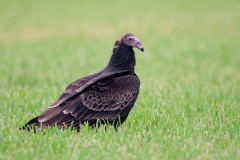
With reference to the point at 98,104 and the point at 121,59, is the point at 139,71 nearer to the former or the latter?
the point at 121,59

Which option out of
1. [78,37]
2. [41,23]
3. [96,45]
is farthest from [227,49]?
[41,23]

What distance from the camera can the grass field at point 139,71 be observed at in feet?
18.7

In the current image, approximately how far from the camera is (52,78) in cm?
1144

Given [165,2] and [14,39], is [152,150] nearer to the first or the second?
[14,39]

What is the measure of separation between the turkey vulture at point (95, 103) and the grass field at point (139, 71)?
22cm

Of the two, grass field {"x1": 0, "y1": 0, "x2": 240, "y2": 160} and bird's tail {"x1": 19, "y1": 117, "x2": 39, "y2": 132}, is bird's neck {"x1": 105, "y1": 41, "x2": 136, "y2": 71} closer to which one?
grass field {"x1": 0, "y1": 0, "x2": 240, "y2": 160}

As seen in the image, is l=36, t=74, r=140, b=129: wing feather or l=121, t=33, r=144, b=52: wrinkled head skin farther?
l=121, t=33, r=144, b=52: wrinkled head skin

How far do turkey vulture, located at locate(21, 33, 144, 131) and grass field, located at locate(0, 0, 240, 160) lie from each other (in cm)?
22

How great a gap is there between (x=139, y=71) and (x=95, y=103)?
6.07 metres

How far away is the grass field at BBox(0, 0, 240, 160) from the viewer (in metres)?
5.71

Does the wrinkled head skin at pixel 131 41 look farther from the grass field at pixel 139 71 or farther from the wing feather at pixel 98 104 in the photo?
the grass field at pixel 139 71

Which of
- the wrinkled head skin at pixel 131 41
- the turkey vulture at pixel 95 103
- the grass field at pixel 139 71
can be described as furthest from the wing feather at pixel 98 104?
the wrinkled head skin at pixel 131 41

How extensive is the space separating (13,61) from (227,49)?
6858mm

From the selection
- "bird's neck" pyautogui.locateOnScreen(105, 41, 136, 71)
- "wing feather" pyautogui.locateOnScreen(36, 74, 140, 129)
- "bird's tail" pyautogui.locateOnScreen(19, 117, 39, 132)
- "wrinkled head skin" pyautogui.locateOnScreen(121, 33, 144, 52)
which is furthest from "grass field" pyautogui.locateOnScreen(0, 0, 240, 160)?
"wrinkled head skin" pyautogui.locateOnScreen(121, 33, 144, 52)
